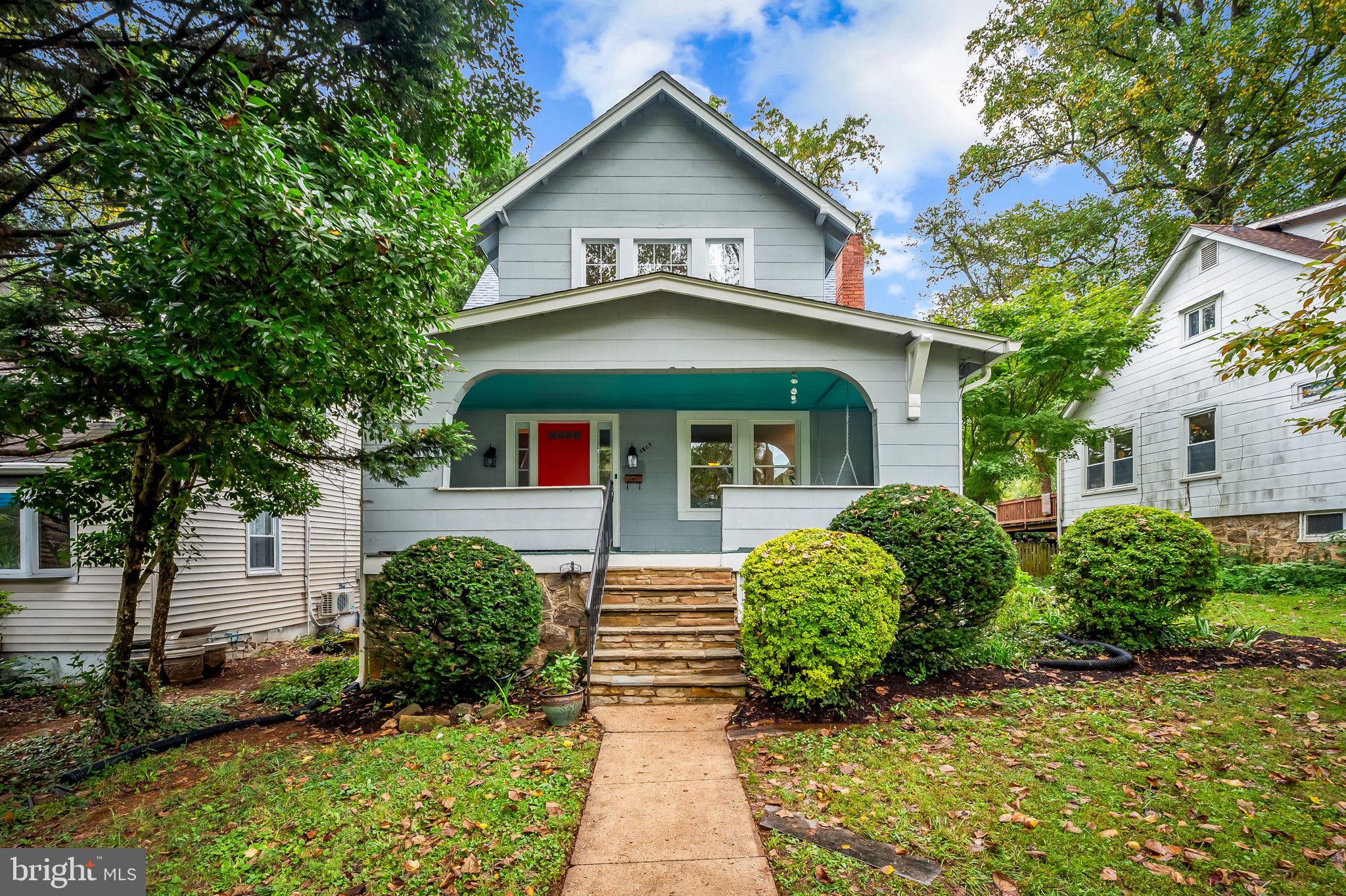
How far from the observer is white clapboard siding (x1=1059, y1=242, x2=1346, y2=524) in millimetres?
10500

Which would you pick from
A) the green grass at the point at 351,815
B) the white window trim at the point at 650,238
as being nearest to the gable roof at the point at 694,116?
the white window trim at the point at 650,238

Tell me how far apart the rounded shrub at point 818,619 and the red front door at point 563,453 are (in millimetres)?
5144

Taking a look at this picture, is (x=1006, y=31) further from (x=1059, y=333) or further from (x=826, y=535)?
(x=826, y=535)

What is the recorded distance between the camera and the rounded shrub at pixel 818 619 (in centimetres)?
446

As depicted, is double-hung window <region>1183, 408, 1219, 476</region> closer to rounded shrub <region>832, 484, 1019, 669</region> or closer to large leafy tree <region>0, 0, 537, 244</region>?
rounded shrub <region>832, 484, 1019, 669</region>

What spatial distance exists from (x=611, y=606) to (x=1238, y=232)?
14482mm

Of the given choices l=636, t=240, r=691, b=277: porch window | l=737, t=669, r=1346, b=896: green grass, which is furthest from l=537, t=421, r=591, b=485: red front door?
l=737, t=669, r=1346, b=896: green grass

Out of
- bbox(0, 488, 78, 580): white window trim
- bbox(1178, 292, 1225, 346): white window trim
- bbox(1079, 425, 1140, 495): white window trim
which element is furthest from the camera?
bbox(1079, 425, 1140, 495): white window trim

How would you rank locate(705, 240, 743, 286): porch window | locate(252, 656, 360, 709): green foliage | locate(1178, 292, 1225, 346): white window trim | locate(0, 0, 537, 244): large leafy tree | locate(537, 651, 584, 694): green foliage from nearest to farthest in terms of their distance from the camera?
locate(0, 0, 537, 244): large leafy tree → locate(537, 651, 584, 694): green foliage → locate(252, 656, 360, 709): green foliage → locate(705, 240, 743, 286): porch window → locate(1178, 292, 1225, 346): white window trim

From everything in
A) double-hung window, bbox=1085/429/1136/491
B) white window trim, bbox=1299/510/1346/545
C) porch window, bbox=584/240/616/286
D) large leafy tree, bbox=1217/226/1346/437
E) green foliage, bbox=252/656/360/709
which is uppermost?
porch window, bbox=584/240/616/286

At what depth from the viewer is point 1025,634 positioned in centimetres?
654

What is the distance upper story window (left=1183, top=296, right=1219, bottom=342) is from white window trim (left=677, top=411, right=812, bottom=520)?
979 cm

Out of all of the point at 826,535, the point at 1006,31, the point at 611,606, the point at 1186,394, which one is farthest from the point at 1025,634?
the point at 1006,31

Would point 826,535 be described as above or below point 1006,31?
below
